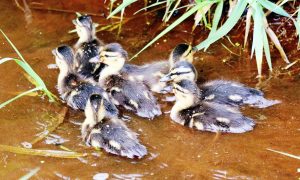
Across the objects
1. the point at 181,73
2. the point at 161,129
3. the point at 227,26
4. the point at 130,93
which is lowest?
the point at 161,129

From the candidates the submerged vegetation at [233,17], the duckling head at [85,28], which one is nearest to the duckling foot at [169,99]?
the submerged vegetation at [233,17]

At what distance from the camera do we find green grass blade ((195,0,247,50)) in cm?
444

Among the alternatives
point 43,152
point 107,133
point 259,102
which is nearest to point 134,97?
point 107,133

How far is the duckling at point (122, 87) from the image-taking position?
4320mm

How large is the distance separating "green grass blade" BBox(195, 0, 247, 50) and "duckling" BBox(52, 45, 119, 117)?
2.43 feet

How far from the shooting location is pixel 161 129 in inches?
167

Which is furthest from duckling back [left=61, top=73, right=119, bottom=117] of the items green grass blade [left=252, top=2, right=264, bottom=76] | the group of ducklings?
green grass blade [left=252, top=2, right=264, bottom=76]

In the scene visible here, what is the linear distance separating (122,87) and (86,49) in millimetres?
501

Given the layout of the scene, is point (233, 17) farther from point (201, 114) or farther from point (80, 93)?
point (80, 93)

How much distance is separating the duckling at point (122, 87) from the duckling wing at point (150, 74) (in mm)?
48

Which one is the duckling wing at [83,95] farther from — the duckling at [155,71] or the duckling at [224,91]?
the duckling at [224,91]

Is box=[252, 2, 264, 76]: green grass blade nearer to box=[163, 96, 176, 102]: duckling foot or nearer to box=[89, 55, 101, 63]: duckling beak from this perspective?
box=[163, 96, 176, 102]: duckling foot

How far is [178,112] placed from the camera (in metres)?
4.26

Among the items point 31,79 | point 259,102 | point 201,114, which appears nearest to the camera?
point 201,114
